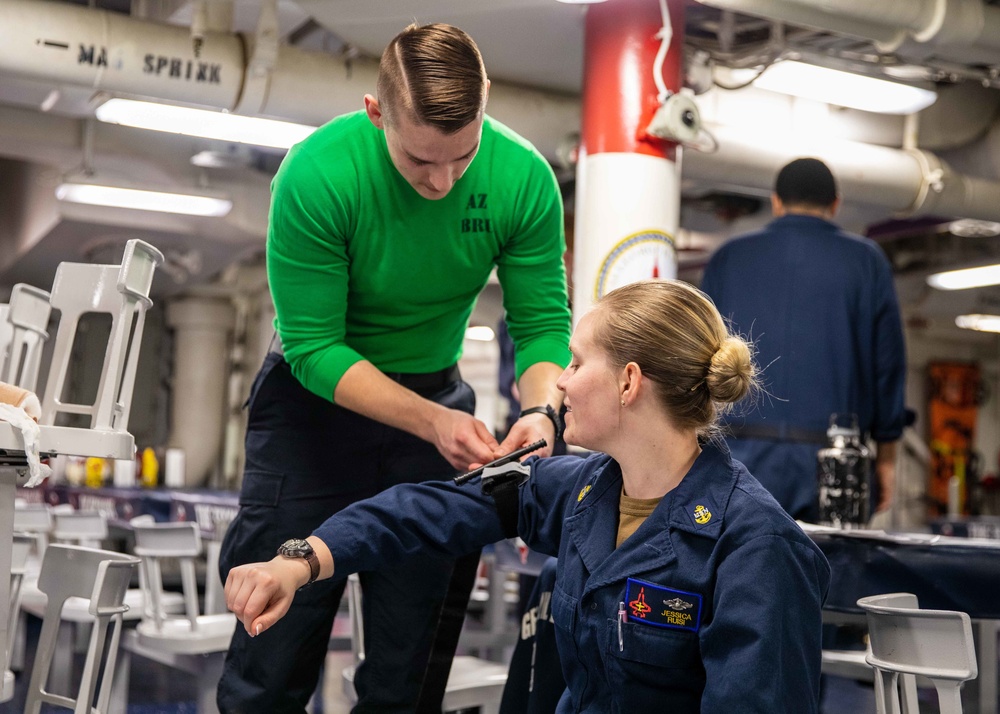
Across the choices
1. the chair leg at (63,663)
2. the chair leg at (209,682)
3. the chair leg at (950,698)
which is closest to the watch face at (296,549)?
the chair leg at (950,698)

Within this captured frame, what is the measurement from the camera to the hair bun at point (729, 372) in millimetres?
1457

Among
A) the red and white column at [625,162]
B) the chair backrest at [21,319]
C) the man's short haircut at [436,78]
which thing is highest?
the red and white column at [625,162]

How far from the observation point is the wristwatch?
1.51 m

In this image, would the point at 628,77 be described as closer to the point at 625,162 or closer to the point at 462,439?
the point at 625,162

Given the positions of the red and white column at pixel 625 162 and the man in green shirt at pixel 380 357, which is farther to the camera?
the red and white column at pixel 625 162

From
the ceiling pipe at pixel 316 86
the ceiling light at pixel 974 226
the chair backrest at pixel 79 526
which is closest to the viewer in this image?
the chair backrest at pixel 79 526

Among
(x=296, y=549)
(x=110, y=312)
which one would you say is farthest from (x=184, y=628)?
(x=296, y=549)

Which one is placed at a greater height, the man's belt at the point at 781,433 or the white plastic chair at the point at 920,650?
the man's belt at the point at 781,433

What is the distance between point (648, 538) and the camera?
1.44 m

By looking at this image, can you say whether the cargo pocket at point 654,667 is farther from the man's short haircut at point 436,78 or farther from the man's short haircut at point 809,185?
the man's short haircut at point 809,185

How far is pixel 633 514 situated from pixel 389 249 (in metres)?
0.71

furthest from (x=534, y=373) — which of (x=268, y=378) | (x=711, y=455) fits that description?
(x=711, y=455)

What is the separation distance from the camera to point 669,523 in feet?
4.69

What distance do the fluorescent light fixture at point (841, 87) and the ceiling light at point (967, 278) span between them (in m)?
4.37
